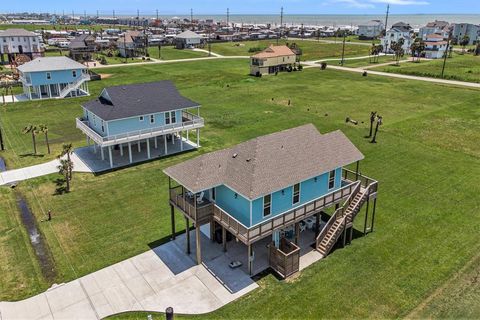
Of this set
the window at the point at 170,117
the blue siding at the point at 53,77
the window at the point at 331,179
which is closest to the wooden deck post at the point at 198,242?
the window at the point at 331,179

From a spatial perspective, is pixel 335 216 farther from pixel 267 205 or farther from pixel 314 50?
pixel 314 50

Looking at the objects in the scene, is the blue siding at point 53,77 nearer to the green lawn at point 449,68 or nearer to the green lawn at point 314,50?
the green lawn at point 314,50

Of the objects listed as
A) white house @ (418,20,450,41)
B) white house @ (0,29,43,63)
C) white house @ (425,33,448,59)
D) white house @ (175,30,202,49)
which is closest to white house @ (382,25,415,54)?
white house @ (425,33,448,59)

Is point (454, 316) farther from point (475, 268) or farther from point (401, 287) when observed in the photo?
point (475, 268)

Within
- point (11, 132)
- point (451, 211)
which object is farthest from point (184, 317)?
point (11, 132)

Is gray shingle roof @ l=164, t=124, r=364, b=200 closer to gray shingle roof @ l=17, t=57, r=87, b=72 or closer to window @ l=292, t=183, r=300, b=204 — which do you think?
window @ l=292, t=183, r=300, b=204
